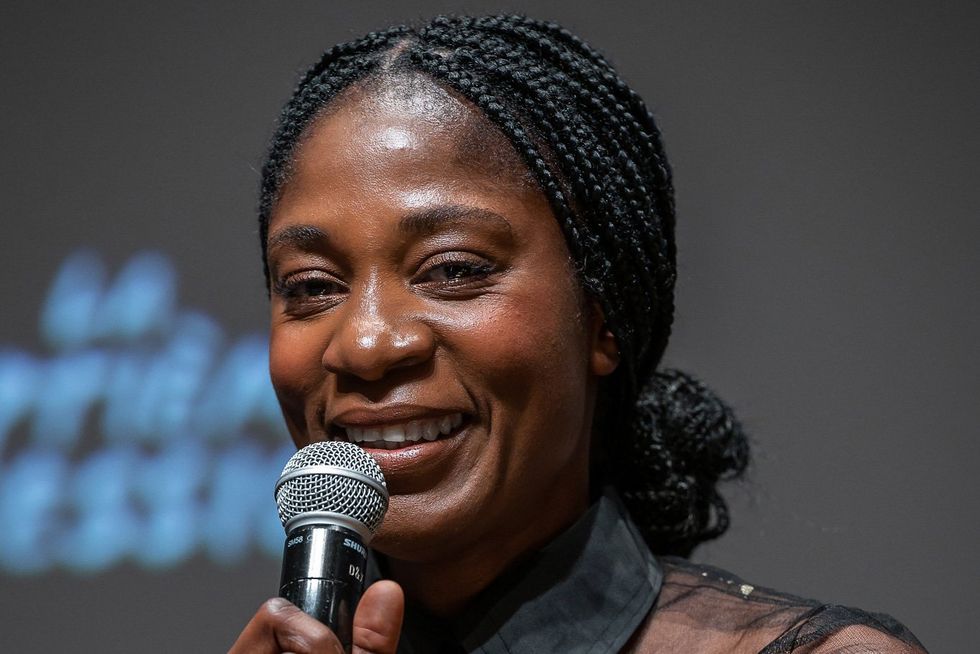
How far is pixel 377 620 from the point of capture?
3.30 feet

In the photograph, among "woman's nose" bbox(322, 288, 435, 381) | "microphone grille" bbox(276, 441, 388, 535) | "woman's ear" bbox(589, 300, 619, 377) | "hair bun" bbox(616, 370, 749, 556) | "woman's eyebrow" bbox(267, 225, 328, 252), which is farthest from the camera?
Result: "hair bun" bbox(616, 370, 749, 556)

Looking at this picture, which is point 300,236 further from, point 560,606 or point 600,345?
point 560,606

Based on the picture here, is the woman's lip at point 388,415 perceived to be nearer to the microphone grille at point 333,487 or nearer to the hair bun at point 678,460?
the microphone grille at point 333,487

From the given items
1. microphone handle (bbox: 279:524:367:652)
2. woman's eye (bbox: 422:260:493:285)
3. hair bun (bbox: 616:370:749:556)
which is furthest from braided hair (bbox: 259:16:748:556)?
microphone handle (bbox: 279:524:367:652)

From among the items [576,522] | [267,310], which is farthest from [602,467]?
[267,310]

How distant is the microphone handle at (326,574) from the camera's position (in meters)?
1.00

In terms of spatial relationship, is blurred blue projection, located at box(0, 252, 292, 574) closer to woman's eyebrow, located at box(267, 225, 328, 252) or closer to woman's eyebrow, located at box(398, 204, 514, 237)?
woman's eyebrow, located at box(267, 225, 328, 252)

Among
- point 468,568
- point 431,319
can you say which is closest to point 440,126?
point 431,319

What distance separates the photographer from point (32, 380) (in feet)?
7.45

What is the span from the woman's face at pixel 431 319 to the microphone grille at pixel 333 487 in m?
0.23

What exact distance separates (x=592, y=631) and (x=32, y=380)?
121 cm

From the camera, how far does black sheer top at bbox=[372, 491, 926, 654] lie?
4.83 feet

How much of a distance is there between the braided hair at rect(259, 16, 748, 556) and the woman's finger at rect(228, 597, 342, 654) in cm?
69

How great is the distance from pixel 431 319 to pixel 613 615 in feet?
1.41
